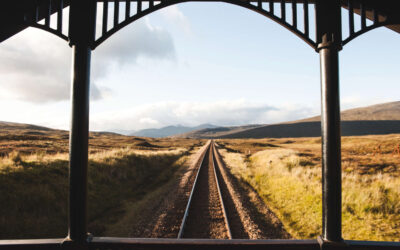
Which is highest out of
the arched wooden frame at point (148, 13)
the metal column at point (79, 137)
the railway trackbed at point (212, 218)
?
the arched wooden frame at point (148, 13)

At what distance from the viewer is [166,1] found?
132 inches

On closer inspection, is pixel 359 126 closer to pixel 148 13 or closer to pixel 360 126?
pixel 360 126

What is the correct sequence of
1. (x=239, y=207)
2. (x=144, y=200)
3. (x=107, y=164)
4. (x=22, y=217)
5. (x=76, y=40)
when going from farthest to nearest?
1. (x=107, y=164)
2. (x=144, y=200)
3. (x=239, y=207)
4. (x=22, y=217)
5. (x=76, y=40)

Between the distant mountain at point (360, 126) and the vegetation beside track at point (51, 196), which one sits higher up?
the distant mountain at point (360, 126)

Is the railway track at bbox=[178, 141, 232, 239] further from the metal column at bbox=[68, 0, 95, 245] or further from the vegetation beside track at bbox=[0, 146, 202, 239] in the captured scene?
the metal column at bbox=[68, 0, 95, 245]

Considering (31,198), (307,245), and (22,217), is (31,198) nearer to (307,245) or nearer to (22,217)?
(22,217)

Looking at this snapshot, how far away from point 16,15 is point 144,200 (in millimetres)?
8499

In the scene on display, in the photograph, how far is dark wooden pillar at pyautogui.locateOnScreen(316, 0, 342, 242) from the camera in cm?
309

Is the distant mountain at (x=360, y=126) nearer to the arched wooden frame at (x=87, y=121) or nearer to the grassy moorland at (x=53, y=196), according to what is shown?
the grassy moorland at (x=53, y=196)

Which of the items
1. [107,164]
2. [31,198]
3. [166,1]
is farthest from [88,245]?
[107,164]

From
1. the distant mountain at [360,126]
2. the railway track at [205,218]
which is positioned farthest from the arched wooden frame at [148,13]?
the distant mountain at [360,126]

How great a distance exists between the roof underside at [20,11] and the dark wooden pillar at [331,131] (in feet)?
3.04

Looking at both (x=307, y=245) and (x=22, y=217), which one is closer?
(x=307, y=245)

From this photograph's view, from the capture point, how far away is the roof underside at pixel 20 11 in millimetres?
3244
